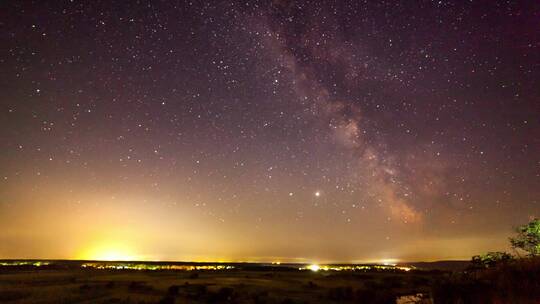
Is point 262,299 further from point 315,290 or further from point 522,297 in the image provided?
point 522,297

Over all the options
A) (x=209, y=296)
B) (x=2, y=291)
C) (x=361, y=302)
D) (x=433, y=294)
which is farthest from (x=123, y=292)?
(x=433, y=294)

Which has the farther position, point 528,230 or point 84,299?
point 528,230

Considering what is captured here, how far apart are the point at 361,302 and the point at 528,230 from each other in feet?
49.3

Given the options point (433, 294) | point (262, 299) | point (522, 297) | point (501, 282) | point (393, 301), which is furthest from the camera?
point (262, 299)

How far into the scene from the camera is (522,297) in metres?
11.0

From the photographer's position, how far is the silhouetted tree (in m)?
27.9

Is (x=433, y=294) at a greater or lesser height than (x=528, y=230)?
lesser

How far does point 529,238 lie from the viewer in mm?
28672

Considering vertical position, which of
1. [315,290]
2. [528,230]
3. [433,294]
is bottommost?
[315,290]

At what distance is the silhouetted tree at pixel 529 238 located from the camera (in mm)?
27922

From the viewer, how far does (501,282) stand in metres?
12.7

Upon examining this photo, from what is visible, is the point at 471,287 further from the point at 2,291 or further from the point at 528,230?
the point at 2,291

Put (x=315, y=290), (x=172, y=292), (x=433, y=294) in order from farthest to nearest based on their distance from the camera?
1. (x=315, y=290)
2. (x=172, y=292)
3. (x=433, y=294)

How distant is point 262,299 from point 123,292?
11.3 m
